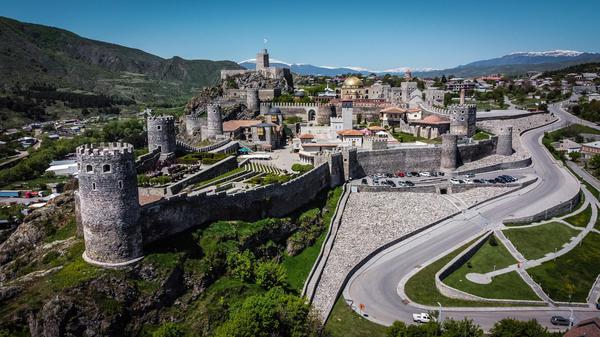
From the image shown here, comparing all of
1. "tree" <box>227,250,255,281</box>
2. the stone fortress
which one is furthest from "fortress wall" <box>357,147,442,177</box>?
"tree" <box>227,250,255,281</box>

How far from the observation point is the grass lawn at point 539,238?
32344 millimetres

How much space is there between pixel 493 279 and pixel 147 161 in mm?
24235

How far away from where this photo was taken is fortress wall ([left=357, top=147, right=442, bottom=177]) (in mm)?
42250

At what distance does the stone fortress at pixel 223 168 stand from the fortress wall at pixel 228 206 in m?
0.05

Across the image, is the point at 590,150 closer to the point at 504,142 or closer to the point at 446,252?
the point at 504,142

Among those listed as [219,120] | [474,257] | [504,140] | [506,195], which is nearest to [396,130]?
[504,140]

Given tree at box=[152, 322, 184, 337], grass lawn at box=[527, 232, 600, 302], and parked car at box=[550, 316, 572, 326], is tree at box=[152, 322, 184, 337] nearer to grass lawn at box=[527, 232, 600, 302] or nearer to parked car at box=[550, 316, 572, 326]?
parked car at box=[550, 316, 572, 326]

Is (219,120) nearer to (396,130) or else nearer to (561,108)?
(396,130)

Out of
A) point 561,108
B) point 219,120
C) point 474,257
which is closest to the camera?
point 474,257

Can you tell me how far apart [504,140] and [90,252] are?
143 ft

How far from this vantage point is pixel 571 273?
97.7 ft

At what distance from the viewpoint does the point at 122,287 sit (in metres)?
21.0

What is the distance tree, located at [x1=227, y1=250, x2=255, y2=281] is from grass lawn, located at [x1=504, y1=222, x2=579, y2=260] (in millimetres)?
19284

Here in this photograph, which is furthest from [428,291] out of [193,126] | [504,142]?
[193,126]
